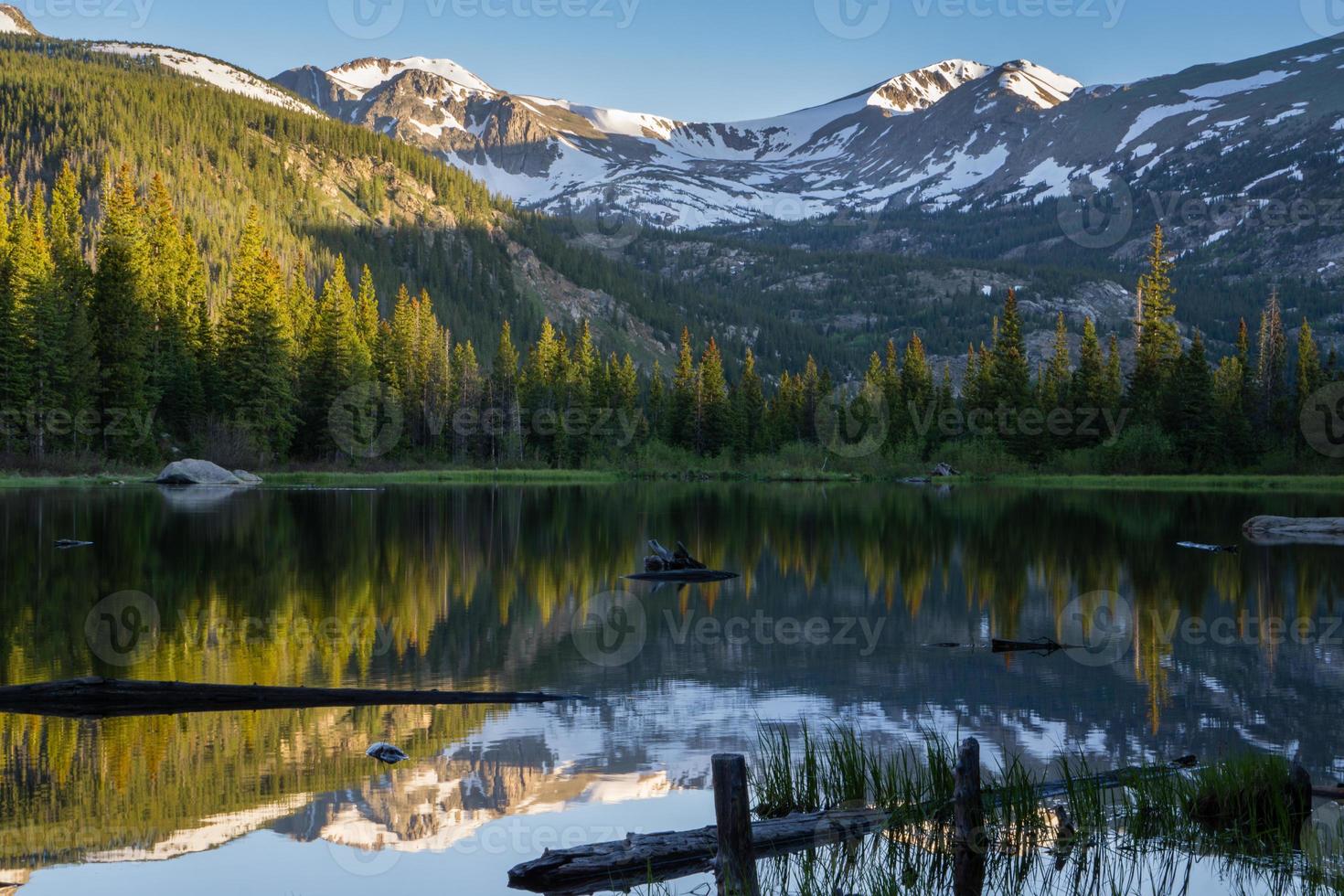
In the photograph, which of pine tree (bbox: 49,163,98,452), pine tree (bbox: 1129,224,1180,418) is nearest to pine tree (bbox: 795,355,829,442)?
pine tree (bbox: 1129,224,1180,418)

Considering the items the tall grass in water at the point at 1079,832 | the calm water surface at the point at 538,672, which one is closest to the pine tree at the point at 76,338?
the calm water surface at the point at 538,672

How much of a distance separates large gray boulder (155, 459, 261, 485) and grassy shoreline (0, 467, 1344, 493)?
2538 millimetres

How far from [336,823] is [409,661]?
6.84 metres

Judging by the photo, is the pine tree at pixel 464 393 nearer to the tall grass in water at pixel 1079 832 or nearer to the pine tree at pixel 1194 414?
the pine tree at pixel 1194 414

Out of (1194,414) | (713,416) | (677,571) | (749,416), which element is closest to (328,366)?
(713,416)

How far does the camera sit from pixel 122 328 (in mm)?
77250

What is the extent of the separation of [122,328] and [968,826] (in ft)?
266

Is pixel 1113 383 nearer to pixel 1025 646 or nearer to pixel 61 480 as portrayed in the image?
pixel 61 480

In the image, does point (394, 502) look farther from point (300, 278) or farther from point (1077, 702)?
point (300, 278)

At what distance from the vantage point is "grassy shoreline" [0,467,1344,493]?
68062 mm

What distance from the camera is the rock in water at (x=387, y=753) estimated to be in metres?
10.8

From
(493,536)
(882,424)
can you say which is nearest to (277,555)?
(493,536)

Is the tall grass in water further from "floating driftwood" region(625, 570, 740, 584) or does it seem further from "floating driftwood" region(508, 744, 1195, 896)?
"floating driftwood" region(625, 570, 740, 584)

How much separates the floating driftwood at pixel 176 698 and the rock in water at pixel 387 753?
1.92 meters
